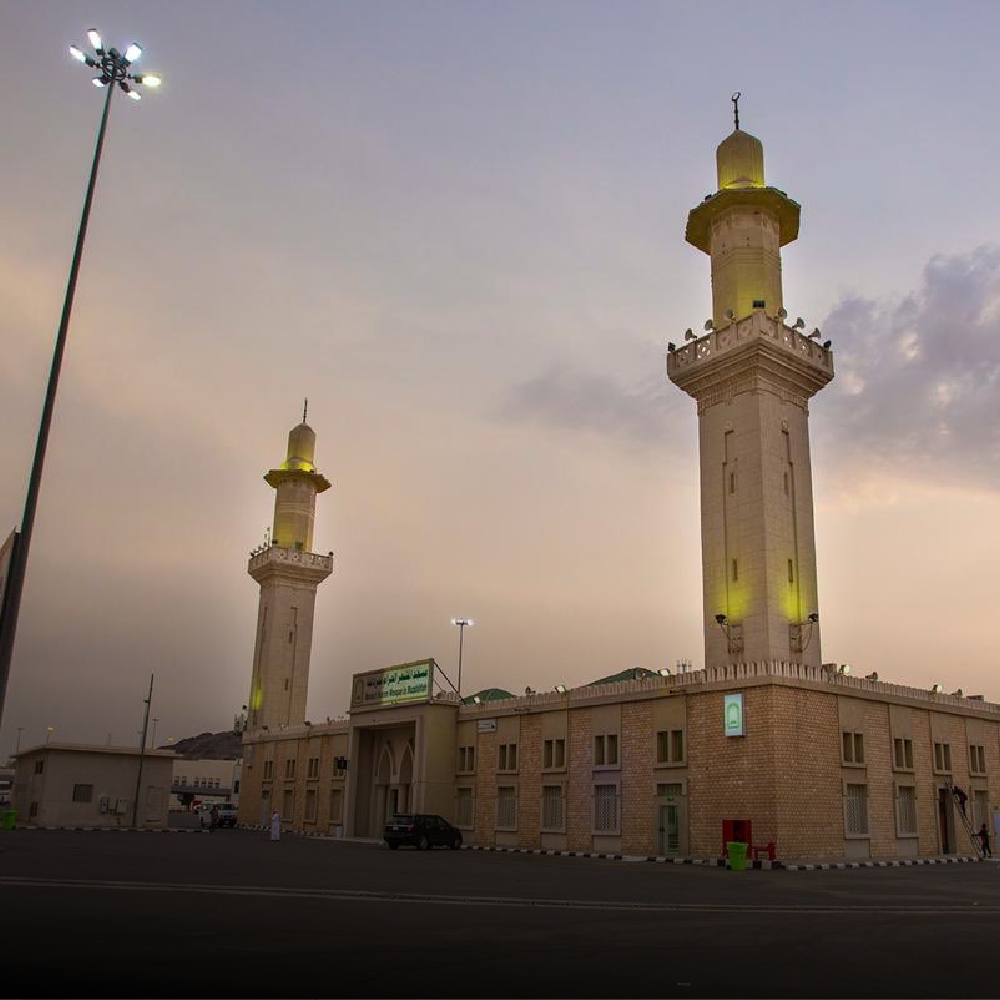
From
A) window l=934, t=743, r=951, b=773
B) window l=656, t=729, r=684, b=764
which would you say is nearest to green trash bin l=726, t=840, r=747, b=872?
window l=656, t=729, r=684, b=764

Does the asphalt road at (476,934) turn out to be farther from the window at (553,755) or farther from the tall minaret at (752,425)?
the window at (553,755)

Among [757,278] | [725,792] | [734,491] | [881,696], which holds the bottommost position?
[725,792]

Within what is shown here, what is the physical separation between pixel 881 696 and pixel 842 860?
262 inches

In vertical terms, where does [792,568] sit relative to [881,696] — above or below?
above

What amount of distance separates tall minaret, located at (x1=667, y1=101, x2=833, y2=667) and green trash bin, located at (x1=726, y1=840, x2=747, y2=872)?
6814mm

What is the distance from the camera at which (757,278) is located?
4075 cm

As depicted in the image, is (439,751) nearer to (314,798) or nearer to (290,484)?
(314,798)

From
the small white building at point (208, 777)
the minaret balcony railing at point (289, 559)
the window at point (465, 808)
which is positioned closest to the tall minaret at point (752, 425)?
the window at point (465, 808)

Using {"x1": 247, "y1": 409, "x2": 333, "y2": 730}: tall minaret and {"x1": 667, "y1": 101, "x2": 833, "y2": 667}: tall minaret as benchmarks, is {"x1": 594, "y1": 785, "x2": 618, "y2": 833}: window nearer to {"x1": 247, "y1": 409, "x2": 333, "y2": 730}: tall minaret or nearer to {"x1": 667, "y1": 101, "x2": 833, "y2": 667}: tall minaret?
{"x1": 667, "y1": 101, "x2": 833, "y2": 667}: tall minaret

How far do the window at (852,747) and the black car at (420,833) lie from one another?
16133 millimetres

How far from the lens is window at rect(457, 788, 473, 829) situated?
150ft

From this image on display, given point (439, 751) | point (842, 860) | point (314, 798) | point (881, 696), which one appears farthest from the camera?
point (314, 798)

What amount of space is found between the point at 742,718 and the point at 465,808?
57.2 feet

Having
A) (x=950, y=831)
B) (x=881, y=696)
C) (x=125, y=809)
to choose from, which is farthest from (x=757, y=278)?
(x=125, y=809)
